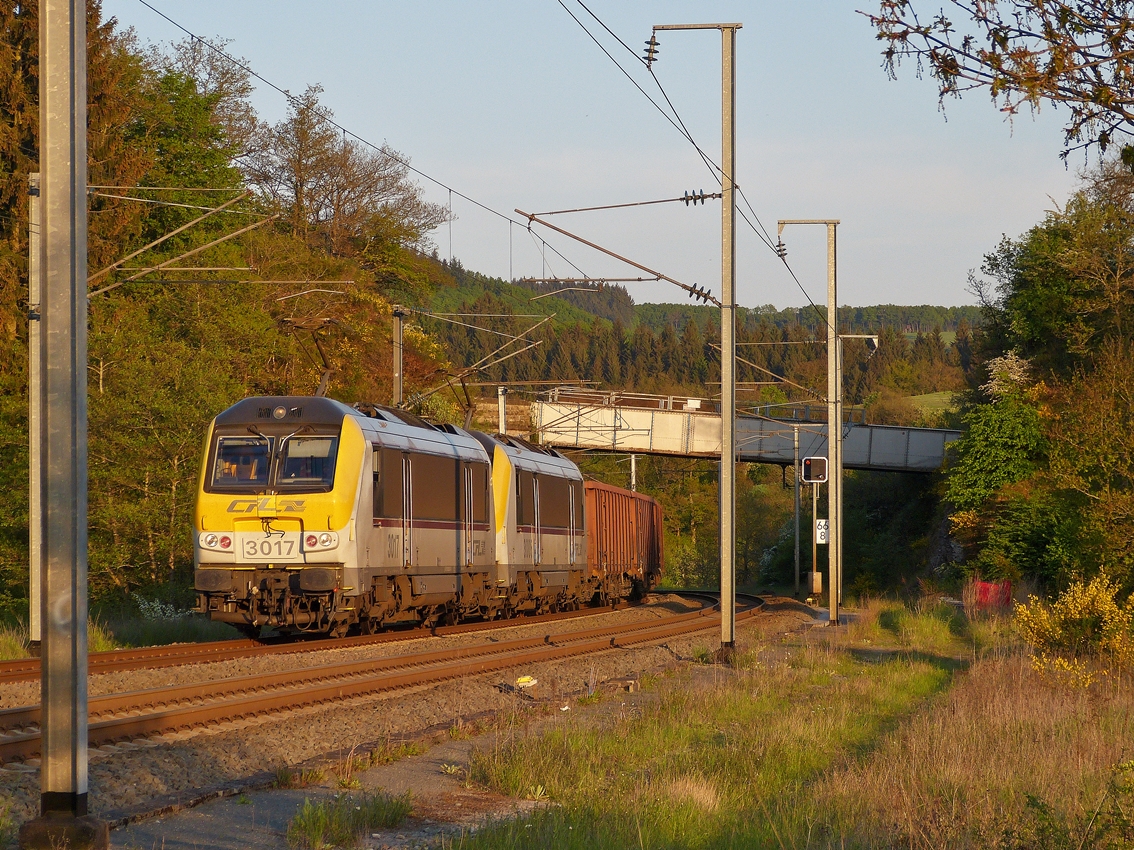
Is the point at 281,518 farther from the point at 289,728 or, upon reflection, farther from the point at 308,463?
the point at 289,728

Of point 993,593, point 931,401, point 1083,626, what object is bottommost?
point 993,593

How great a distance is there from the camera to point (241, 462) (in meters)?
18.2

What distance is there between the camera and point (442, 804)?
8367 millimetres

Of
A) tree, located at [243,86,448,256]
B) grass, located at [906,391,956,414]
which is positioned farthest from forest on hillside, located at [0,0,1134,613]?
grass, located at [906,391,956,414]

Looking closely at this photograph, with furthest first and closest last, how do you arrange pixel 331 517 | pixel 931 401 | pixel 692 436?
1. pixel 931 401
2. pixel 692 436
3. pixel 331 517

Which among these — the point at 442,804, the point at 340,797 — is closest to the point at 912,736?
the point at 442,804

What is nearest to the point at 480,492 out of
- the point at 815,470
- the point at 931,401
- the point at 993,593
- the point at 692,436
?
the point at 815,470

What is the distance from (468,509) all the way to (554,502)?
5.83 metres

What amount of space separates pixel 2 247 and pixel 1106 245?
31.6m

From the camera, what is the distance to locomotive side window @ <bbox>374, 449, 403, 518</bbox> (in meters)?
18.6

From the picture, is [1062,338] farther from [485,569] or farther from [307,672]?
[307,672]

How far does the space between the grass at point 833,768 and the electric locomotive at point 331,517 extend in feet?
16.4

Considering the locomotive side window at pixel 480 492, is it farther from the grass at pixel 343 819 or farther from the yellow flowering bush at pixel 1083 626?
the grass at pixel 343 819

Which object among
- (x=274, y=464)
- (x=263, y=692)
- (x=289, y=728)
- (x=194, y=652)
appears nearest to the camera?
(x=289, y=728)
